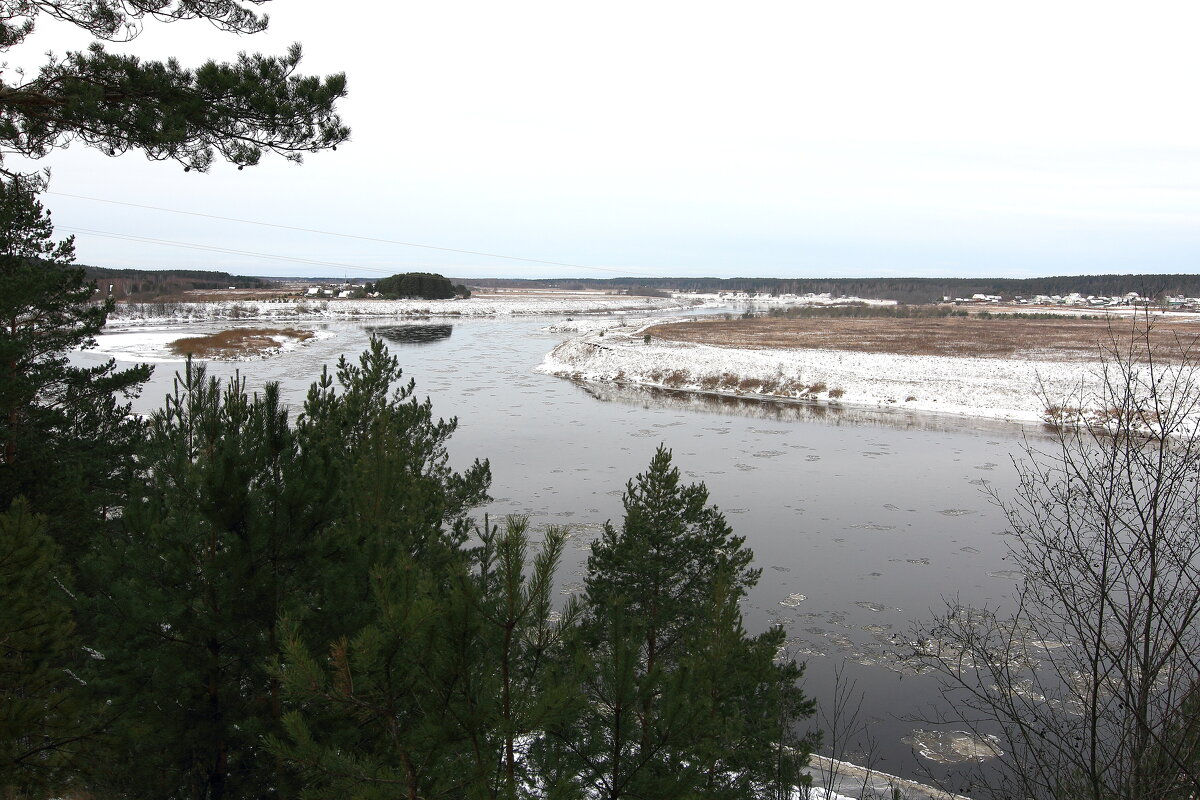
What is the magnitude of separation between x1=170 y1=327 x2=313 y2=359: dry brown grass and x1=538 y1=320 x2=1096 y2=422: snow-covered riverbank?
21.1 m

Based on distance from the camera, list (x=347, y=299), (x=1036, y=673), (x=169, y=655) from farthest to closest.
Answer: (x=347, y=299) → (x=1036, y=673) → (x=169, y=655)

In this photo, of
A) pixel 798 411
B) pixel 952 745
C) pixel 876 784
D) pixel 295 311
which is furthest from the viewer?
pixel 295 311

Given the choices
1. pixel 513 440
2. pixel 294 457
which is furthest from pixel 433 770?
pixel 513 440

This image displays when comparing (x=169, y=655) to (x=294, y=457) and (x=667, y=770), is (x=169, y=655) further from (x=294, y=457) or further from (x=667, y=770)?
(x=667, y=770)

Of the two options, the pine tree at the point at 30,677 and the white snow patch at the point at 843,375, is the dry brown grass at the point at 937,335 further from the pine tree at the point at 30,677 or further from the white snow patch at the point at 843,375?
the pine tree at the point at 30,677

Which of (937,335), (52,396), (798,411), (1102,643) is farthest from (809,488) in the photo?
(937,335)

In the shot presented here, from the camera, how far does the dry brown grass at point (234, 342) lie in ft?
165

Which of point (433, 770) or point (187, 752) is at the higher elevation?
point (433, 770)

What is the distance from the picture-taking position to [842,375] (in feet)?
132

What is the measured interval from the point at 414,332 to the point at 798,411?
158ft

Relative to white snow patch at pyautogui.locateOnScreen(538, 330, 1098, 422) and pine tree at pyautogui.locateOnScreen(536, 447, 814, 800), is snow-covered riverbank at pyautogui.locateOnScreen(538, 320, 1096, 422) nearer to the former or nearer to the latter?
white snow patch at pyautogui.locateOnScreen(538, 330, 1098, 422)

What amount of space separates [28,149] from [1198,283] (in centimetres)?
15221

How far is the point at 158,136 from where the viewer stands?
706cm

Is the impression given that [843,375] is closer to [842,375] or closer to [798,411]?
[842,375]
